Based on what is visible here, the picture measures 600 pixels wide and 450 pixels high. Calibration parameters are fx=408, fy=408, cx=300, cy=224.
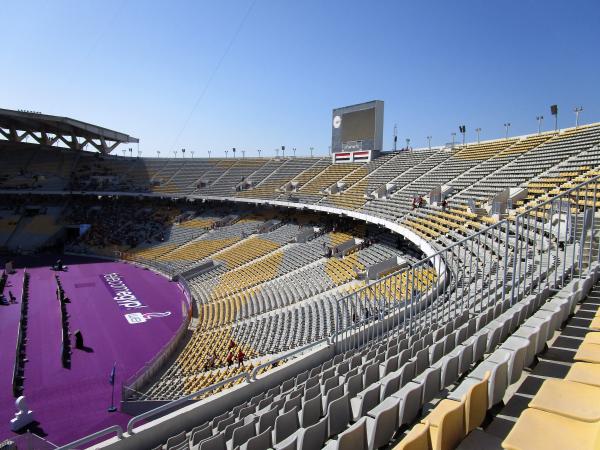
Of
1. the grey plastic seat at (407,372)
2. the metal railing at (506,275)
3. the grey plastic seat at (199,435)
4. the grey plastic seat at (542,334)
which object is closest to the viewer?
the grey plastic seat at (542,334)

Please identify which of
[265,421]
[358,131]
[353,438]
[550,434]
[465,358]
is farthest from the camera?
[358,131]

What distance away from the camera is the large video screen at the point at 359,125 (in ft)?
120

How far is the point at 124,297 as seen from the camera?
26.7 meters

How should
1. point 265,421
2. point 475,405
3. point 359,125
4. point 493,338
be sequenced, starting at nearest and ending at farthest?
point 475,405 < point 493,338 < point 265,421 < point 359,125

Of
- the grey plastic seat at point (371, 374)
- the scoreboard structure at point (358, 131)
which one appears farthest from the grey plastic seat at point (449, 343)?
the scoreboard structure at point (358, 131)

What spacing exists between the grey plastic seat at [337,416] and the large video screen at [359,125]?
33632mm

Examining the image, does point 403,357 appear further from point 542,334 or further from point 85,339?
point 85,339

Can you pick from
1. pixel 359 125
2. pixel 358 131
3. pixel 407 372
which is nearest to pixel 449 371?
pixel 407 372

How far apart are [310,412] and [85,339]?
17808 mm

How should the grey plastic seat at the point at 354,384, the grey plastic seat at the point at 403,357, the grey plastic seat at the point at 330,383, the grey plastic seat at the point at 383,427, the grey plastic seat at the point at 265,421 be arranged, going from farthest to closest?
the grey plastic seat at the point at 330,383
the grey plastic seat at the point at 403,357
the grey plastic seat at the point at 354,384
the grey plastic seat at the point at 265,421
the grey plastic seat at the point at 383,427

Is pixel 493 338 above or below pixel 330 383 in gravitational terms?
above

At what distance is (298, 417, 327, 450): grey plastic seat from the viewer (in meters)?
A: 4.23

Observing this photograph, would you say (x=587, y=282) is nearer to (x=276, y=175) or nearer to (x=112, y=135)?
(x=276, y=175)

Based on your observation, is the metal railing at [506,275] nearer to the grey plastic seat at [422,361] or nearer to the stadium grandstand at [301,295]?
the stadium grandstand at [301,295]
